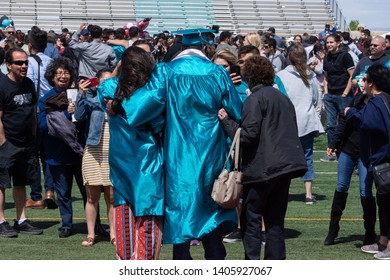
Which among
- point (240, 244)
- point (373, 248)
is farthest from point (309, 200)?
point (373, 248)

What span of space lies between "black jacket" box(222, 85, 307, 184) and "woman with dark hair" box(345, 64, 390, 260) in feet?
3.16

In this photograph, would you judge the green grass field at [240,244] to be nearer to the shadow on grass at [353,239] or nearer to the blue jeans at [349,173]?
the shadow on grass at [353,239]

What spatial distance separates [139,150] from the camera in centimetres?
568

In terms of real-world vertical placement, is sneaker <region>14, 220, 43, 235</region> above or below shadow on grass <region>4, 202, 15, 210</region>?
above

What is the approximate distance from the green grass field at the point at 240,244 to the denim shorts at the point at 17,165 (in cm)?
56

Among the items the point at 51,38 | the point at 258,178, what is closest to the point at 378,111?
the point at 258,178

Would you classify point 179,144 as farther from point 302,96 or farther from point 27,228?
point 302,96

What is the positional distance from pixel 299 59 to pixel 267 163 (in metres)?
4.15

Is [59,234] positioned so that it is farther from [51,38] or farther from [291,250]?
[51,38]

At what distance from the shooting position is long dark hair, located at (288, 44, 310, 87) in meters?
10.4

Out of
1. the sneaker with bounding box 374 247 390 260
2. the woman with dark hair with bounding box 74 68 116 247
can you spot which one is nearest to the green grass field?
the sneaker with bounding box 374 247 390 260

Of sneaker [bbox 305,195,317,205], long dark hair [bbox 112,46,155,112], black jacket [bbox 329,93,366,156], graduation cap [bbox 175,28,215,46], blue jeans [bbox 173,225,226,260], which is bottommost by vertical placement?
sneaker [bbox 305,195,317,205]

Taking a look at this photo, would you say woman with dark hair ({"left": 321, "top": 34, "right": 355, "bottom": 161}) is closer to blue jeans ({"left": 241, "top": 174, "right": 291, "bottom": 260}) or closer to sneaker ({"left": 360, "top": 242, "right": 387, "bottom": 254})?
sneaker ({"left": 360, "top": 242, "right": 387, "bottom": 254})
